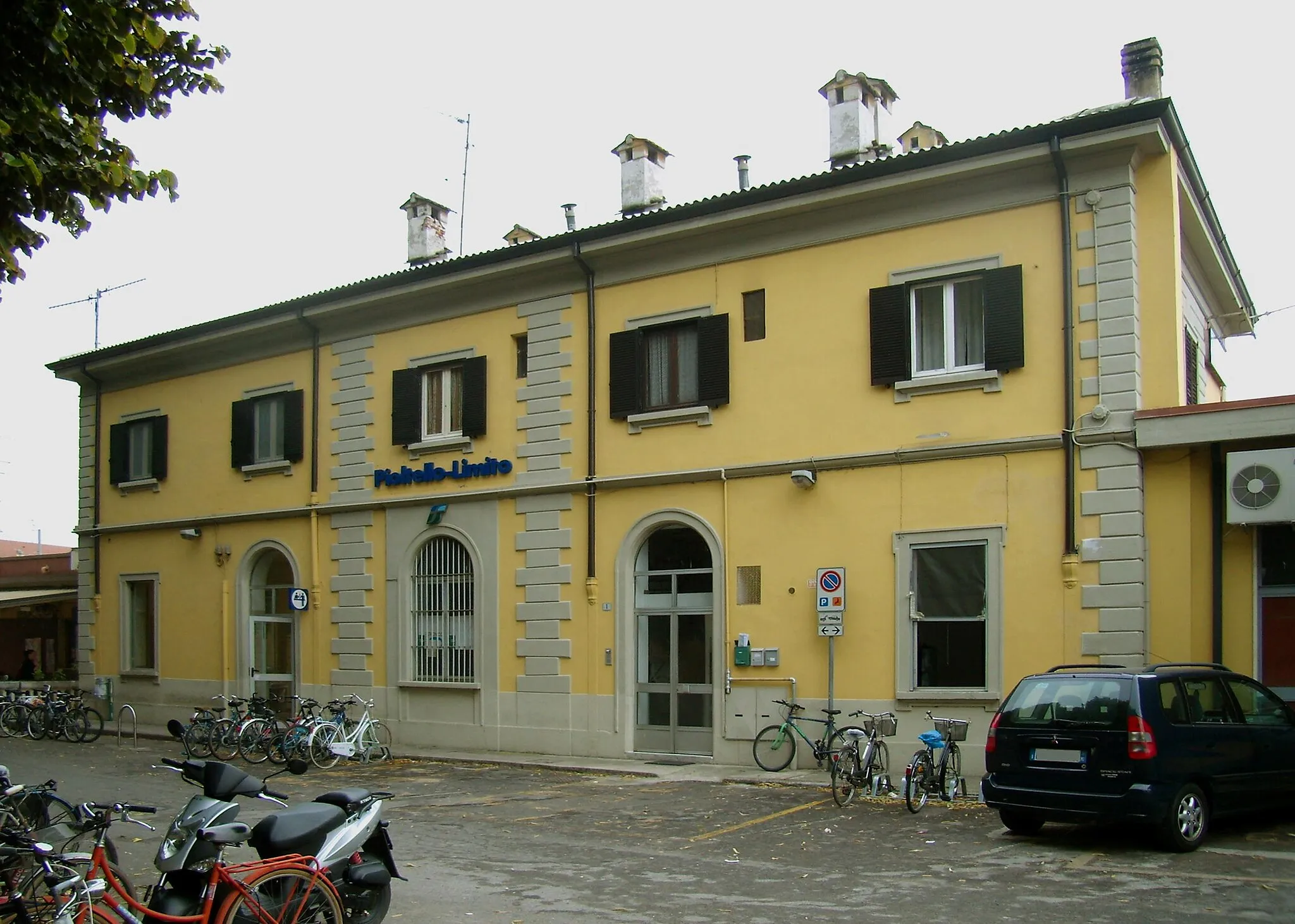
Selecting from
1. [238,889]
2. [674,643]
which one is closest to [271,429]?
[674,643]

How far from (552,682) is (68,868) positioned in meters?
12.8

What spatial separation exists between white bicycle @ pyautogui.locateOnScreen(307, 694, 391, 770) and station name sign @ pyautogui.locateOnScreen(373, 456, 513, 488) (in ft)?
11.8

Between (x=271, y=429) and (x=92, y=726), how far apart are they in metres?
6.06

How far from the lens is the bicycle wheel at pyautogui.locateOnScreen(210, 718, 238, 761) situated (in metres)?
19.5

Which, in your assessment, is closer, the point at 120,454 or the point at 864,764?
the point at 864,764

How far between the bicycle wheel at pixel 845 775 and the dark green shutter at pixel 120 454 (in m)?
18.1

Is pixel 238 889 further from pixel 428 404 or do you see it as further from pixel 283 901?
pixel 428 404

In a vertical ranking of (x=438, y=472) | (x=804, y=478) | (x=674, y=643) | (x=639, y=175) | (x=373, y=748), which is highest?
(x=639, y=175)

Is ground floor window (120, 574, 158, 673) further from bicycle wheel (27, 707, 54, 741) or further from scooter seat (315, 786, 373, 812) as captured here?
scooter seat (315, 786, 373, 812)

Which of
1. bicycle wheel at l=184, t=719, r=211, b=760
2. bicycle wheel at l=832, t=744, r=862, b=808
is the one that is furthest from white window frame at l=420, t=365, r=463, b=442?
bicycle wheel at l=832, t=744, r=862, b=808

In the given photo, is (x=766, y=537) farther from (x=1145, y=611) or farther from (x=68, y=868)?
(x=68, y=868)

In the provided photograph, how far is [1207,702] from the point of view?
436 inches

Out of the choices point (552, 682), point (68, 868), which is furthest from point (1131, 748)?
point (552, 682)

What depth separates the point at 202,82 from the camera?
381 inches
